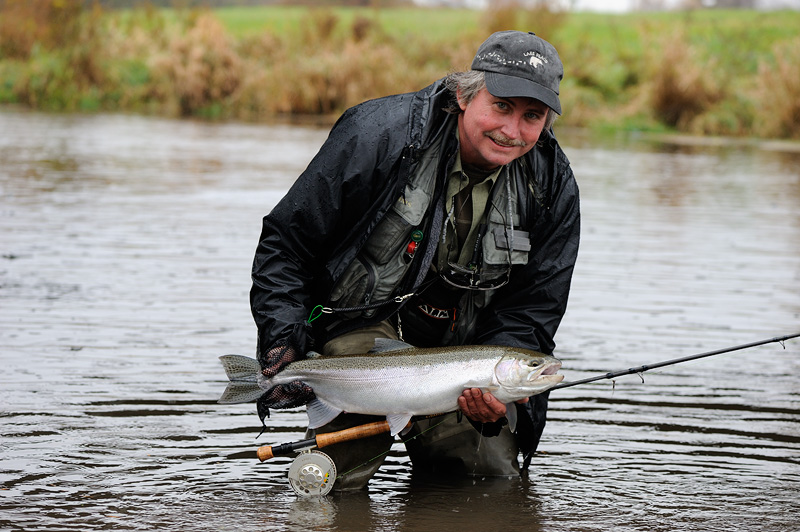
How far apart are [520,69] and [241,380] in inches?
55.9

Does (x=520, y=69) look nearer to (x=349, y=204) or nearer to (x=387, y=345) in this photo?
(x=349, y=204)

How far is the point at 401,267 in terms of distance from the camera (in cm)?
429

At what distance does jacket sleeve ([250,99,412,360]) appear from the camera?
408cm

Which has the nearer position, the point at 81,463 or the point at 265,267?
the point at 265,267

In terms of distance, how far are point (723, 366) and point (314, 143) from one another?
1485cm

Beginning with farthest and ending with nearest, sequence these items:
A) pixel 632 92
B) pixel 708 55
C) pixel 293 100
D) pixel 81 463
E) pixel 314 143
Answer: pixel 708 55, pixel 632 92, pixel 293 100, pixel 314 143, pixel 81 463

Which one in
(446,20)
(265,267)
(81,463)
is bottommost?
(81,463)

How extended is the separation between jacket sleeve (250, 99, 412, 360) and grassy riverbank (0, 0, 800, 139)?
2425cm

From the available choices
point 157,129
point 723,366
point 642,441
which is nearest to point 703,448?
point 642,441

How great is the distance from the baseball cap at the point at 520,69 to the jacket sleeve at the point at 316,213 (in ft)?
1.18

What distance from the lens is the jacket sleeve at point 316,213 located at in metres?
4.08

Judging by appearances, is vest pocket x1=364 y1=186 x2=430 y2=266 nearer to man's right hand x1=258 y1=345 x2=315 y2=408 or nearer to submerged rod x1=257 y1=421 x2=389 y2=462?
man's right hand x1=258 y1=345 x2=315 y2=408

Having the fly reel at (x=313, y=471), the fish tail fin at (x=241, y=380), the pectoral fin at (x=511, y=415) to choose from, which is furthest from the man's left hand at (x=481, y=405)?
the fish tail fin at (x=241, y=380)

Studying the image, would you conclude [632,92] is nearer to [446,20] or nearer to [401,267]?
[446,20]
